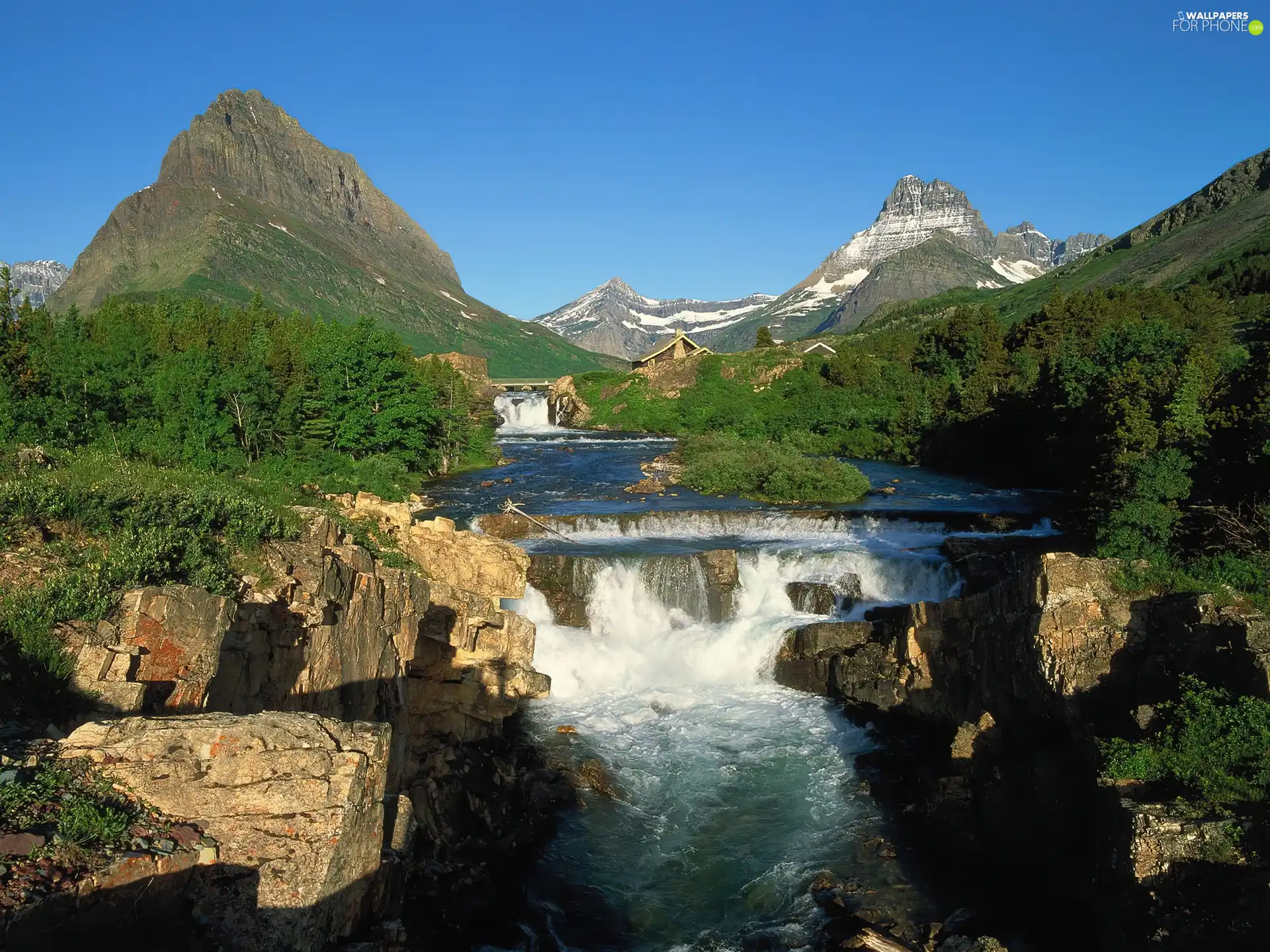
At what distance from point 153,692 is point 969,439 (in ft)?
130

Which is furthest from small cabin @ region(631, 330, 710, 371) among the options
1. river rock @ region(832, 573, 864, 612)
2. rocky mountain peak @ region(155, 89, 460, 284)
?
rocky mountain peak @ region(155, 89, 460, 284)

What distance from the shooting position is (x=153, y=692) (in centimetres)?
781

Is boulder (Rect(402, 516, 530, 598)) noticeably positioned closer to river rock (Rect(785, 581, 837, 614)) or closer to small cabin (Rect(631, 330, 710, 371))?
river rock (Rect(785, 581, 837, 614))

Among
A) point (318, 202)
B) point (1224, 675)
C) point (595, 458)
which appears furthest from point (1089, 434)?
point (318, 202)

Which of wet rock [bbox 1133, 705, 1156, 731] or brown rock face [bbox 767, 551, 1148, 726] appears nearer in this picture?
Answer: wet rock [bbox 1133, 705, 1156, 731]

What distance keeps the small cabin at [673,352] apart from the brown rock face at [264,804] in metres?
63.2

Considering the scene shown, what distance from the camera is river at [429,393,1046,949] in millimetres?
12359

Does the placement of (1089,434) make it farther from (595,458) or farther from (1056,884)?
(595,458)

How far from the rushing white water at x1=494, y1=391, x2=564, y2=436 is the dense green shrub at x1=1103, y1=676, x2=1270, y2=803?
176ft

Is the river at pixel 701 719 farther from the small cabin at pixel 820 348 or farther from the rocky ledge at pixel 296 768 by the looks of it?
the small cabin at pixel 820 348

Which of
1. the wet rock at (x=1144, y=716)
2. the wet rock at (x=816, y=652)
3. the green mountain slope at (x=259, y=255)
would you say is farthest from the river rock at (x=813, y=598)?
the green mountain slope at (x=259, y=255)

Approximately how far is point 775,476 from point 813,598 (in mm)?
11777

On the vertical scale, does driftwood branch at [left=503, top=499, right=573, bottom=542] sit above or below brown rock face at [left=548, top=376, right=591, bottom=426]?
below

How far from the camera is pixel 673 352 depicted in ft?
236
